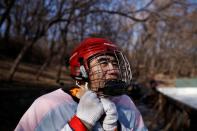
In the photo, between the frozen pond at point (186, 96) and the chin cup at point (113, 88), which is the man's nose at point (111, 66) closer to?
the chin cup at point (113, 88)

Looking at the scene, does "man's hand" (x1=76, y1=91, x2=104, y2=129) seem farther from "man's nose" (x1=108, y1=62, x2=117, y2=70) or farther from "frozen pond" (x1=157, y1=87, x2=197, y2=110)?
"frozen pond" (x1=157, y1=87, x2=197, y2=110)

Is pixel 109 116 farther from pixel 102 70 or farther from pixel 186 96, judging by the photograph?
pixel 186 96

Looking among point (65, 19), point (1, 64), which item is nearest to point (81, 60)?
point (65, 19)

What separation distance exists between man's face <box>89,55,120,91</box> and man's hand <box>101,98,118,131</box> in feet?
0.33

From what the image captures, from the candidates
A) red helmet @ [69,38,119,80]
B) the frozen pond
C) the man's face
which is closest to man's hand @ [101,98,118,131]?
the man's face

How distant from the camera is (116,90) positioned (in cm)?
233

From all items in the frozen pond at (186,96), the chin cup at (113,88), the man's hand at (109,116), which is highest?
the chin cup at (113,88)

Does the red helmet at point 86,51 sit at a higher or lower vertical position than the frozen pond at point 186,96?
higher

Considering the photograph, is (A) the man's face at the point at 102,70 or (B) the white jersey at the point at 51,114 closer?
(B) the white jersey at the point at 51,114

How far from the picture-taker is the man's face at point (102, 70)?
2.36m

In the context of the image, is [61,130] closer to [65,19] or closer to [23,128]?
[23,128]

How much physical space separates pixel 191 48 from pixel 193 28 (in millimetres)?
8254

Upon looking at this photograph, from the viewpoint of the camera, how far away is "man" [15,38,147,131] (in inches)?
87.8

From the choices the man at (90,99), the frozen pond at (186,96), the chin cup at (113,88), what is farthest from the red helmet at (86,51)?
the frozen pond at (186,96)
